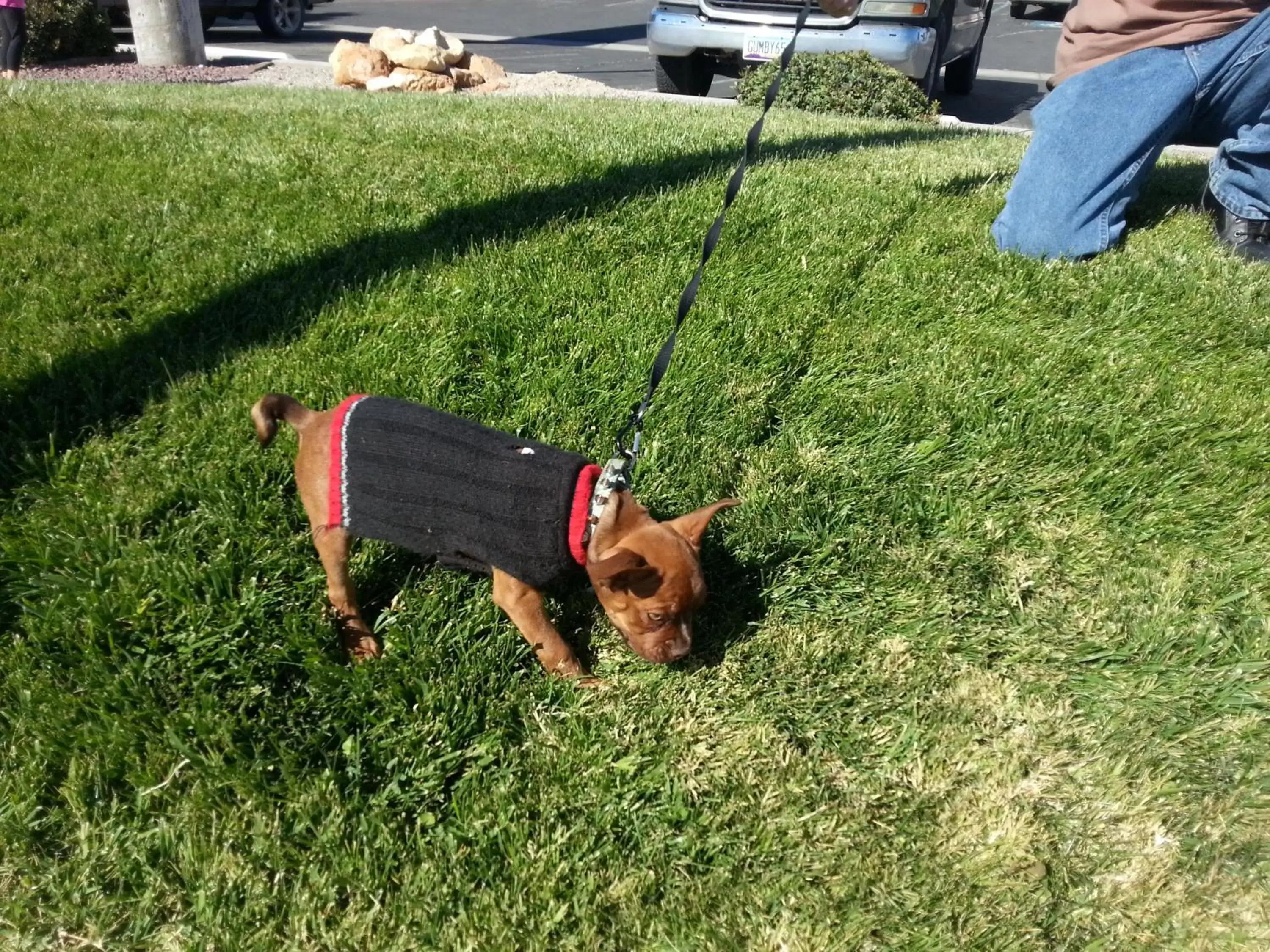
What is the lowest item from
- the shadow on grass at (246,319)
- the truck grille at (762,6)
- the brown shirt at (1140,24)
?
the shadow on grass at (246,319)

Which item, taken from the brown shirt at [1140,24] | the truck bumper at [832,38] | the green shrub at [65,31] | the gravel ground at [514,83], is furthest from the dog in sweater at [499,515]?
the green shrub at [65,31]

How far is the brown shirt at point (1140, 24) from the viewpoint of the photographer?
4633mm

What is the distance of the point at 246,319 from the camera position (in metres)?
4.00

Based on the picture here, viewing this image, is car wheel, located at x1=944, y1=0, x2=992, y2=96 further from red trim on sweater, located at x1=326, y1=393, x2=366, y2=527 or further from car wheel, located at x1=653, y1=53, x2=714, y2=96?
red trim on sweater, located at x1=326, y1=393, x2=366, y2=527

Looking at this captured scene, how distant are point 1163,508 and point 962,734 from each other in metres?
1.39

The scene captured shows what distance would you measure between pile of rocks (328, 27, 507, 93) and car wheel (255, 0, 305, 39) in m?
6.65

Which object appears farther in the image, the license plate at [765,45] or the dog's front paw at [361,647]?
the license plate at [765,45]

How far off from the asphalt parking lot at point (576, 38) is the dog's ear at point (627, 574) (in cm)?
1227

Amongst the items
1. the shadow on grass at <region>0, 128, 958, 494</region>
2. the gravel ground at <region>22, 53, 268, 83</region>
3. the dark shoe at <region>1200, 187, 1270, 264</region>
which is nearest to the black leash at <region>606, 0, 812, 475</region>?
the shadow on grass at <region>0, 128, 958, 494</region>

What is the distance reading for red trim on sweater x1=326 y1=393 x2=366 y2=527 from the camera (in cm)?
251

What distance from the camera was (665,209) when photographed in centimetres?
529

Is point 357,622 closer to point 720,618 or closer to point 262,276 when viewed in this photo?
point 720,618

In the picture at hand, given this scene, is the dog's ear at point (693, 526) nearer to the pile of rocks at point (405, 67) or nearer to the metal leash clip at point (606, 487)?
the metal leash clip at point (606, 487)

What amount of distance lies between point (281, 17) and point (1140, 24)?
18.3 metres
